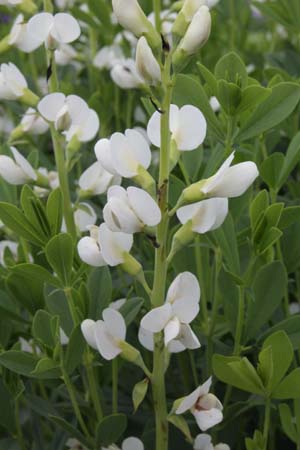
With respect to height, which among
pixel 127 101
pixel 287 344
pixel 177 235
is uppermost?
pixel 177 235

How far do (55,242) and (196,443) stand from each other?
9.9 inches

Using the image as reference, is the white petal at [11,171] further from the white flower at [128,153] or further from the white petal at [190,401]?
the white petal at [190,401]

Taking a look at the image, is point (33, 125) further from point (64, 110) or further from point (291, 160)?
point (291, 160)

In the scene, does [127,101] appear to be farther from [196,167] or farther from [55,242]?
[55,242]

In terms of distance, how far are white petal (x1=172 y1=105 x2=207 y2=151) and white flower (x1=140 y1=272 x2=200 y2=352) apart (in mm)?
125

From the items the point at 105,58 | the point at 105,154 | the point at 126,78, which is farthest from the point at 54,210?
the point at 105,58

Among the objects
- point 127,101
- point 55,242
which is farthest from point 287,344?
point 127,101

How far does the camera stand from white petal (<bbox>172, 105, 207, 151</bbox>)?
785 mm

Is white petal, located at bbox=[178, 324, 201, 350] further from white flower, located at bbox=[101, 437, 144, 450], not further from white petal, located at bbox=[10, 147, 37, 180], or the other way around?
white petal, located at bbox=[10, 147, 37, 180]

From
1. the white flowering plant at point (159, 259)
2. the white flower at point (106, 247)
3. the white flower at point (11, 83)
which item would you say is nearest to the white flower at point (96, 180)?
the white flowering plant at point (159, 259)

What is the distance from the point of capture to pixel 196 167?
39.0 inches

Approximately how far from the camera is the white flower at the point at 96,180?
3.37ft

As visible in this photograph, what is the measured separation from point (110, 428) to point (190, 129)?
320 mm

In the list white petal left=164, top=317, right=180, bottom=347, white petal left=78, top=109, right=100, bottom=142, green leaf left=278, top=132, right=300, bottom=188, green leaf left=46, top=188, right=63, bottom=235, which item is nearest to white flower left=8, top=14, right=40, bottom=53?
white petal left=78, top=109, right=100, bottom=142
